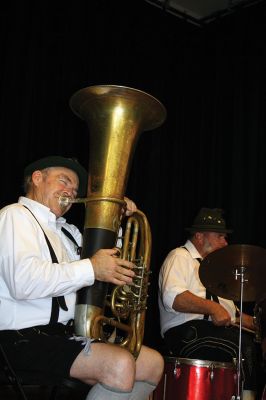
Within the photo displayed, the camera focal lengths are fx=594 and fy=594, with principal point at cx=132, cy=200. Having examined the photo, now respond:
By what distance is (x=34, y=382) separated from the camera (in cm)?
253

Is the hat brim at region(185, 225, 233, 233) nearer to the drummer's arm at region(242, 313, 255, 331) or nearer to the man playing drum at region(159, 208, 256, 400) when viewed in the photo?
the man playing drum at region(159, 208, 256, 400)

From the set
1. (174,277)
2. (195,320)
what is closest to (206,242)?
(174,277)

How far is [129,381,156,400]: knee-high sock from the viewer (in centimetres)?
260

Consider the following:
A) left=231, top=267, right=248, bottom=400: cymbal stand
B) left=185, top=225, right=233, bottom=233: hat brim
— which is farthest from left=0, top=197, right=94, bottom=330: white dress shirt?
left=185, top=225, right=233, bottom=233: hat brim

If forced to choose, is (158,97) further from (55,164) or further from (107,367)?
(107,367)

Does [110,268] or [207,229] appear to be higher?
[207,229]

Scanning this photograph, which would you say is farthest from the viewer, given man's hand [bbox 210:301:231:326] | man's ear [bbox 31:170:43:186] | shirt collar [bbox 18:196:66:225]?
man's hand [bbox 210:301:231:326]

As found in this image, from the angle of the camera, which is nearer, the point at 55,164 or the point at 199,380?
the point at 55,164

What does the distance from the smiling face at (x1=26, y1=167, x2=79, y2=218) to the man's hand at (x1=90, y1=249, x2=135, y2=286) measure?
45 cm

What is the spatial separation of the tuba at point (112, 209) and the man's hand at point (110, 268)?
0.29 ft

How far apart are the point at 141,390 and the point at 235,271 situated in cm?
122

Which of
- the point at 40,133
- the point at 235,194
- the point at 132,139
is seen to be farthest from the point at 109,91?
the point at 235,194

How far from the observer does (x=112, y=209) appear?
273 cm

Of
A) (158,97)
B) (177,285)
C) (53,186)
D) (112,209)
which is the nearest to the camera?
(112,209)
